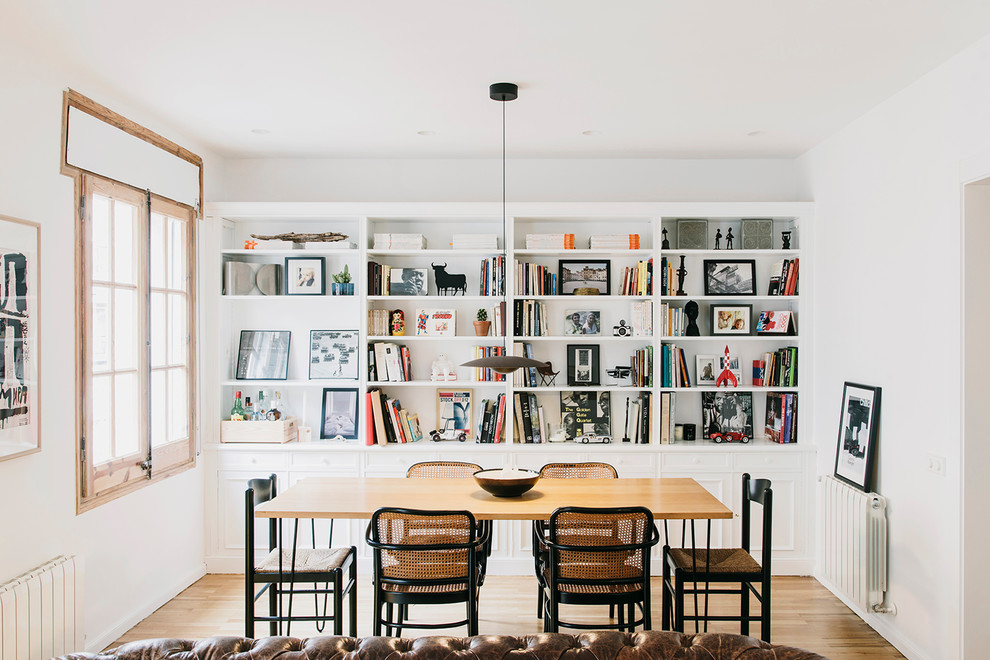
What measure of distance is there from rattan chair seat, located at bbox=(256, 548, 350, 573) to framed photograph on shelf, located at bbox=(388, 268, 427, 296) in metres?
1.97

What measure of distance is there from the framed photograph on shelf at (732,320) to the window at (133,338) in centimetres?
348

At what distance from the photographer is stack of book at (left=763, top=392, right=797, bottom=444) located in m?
4.52

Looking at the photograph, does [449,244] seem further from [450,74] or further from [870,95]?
[870,95]

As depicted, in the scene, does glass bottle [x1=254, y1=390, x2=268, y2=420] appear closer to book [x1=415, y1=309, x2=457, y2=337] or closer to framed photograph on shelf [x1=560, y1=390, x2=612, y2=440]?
book [x1=415, y1=309, x2=457, y2=337]

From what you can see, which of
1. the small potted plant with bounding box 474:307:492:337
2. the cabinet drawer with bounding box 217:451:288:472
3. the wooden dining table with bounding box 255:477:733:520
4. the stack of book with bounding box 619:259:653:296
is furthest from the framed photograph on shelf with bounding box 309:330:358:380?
the stack of book with bounding box 619:259:653:296

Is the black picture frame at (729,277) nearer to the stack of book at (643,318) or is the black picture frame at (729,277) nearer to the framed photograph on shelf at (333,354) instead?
the stack of book at (643,318)

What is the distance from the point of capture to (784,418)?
4.53 meters

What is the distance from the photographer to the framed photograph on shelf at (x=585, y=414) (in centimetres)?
471

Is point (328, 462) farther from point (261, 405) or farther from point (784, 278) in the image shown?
point (784, 278)

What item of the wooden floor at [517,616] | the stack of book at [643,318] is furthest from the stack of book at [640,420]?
the wooden floor at [517,616]

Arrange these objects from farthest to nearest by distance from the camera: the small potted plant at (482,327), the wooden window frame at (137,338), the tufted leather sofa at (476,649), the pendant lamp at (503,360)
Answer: the small potted plant at (482,327)
the wooden window frame at (137,338)
the pendant lamp at (503,360)
the tufted leather sofa at (476,649)

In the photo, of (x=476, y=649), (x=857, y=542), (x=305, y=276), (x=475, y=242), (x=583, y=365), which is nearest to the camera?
(x=476, y=649)

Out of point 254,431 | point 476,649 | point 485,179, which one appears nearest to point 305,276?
point 254,431

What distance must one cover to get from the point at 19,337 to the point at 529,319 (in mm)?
2842
